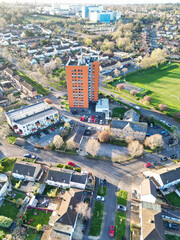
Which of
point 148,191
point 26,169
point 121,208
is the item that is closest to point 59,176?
point 26,169

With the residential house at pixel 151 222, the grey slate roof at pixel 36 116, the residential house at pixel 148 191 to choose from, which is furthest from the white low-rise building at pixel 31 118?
the residential house at pixel 151 222

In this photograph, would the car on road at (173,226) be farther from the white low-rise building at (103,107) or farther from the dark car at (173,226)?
Result: the white low-rise building at (103,107)

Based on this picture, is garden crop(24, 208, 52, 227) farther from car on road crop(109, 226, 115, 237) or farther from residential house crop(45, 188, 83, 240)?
car on road crop(109, 226, 115, 237)

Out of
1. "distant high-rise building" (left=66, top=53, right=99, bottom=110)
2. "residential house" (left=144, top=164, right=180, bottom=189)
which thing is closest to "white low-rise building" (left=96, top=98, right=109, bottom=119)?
"distant high-rise building" (left=66, top=53, right=99, bottom=110)

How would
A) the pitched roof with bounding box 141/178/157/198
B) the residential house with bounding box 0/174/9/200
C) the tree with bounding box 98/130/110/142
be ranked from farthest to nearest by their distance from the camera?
the tree with bounding box 98/130/110/142, the residential house with bounding box 0/174/9/200, the pitched roof with bounding box 141/178/157/198

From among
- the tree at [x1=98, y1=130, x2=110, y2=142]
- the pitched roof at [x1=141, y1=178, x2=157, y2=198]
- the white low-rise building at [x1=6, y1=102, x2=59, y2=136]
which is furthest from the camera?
the white low-rise building at [x1=6, y1=102, x2=59, y2=136]

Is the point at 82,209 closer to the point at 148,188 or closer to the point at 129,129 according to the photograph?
the point at 148,188
